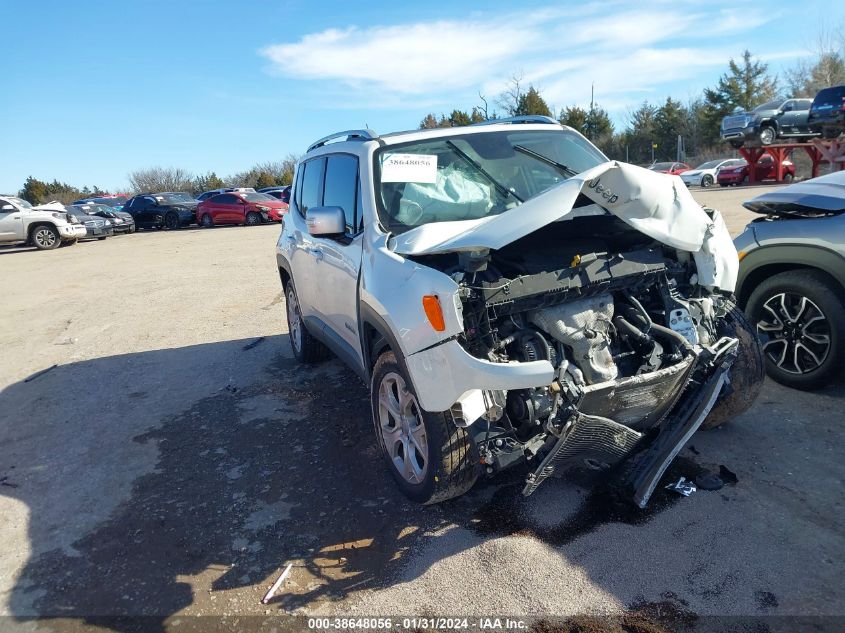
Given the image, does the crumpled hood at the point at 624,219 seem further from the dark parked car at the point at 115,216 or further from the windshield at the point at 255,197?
the dark parked car at the point at 115,216

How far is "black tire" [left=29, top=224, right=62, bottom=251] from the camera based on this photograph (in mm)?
21141

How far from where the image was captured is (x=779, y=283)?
462 cm

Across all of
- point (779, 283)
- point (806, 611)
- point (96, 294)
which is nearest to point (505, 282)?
point (806, 611)

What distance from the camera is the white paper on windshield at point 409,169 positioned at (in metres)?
4.00

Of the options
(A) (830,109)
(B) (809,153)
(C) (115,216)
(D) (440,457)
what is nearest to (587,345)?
(D) (440,457)

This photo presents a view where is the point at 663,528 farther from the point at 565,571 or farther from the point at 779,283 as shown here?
the point at 779,283

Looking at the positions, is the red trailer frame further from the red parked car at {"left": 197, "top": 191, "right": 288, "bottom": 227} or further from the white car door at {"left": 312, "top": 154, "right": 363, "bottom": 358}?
the white car door at {"left": 312, "top": 154, "right": 363, "bottom": 358}

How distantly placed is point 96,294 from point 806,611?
11783 mm

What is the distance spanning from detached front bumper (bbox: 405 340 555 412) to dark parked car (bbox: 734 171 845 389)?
2771 mm

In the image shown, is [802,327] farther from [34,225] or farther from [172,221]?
[172,221]

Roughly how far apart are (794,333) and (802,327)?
80mm

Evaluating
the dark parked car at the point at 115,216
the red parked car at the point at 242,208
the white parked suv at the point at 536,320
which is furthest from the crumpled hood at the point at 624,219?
the dark parked car at the point at 115,216

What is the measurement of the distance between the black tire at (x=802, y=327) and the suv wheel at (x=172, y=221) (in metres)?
28.2

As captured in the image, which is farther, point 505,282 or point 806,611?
point 505,282
